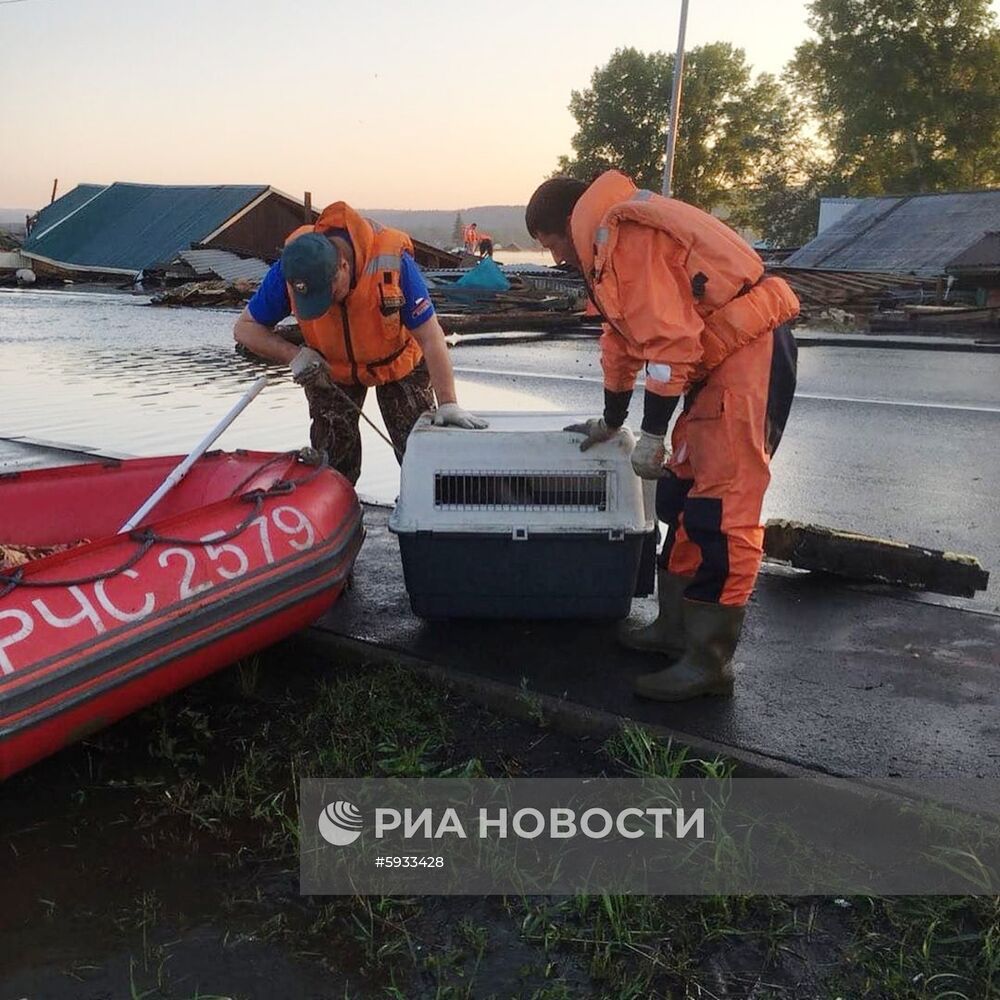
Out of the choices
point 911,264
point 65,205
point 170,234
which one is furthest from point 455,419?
point 65,205

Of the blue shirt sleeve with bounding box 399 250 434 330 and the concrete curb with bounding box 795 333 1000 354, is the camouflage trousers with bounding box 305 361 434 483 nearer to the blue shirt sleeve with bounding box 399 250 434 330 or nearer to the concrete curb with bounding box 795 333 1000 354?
the blue shirt sleeve with bounding box 399 250 434 330

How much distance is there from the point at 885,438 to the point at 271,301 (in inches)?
239

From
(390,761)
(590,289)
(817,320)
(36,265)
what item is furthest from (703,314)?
(36,265)

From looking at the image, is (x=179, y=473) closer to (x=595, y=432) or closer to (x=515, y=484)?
(x=515, y=484)

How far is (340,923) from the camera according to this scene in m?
2.52

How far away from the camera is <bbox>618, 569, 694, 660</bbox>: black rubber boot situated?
150 inches

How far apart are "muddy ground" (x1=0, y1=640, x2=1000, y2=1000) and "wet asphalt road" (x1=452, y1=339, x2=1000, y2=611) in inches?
96.1

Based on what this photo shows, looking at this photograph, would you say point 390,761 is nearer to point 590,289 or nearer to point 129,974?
point 129,974

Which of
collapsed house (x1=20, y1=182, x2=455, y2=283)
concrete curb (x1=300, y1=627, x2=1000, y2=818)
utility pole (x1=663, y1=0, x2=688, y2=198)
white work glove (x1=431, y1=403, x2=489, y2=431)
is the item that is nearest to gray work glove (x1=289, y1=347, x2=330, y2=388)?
white work glove (x1=431, y1=403, x2=489, y2=431)

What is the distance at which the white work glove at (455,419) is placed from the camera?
12.9 feet

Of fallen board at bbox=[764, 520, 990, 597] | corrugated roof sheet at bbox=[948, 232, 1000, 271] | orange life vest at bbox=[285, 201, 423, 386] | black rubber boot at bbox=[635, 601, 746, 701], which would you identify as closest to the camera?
black rubber boot at bbox=[635, 601, 746, 701]

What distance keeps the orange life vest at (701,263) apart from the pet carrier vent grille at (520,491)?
68 centimetres

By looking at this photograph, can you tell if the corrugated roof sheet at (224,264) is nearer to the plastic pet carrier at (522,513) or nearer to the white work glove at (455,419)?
the white work glove at (455,419)

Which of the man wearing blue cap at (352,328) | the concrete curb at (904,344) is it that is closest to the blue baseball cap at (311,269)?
the man wearing blue cap at (352,328)
